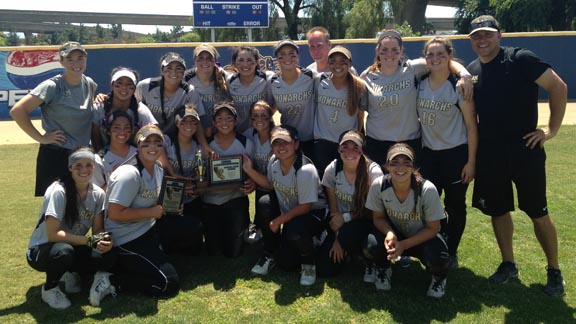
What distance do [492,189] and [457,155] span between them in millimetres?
416

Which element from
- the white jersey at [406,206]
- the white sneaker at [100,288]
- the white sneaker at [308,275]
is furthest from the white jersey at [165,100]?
the white jersey at [406,206]

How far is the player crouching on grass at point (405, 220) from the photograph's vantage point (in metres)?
3.78

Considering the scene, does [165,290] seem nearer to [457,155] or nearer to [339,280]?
[339,280]

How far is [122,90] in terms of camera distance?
4.52m

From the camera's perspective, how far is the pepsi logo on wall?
17.4 metres

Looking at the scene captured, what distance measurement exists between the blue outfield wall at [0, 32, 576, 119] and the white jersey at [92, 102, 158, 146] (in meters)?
13.0

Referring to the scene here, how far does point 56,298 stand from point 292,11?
34485 mm

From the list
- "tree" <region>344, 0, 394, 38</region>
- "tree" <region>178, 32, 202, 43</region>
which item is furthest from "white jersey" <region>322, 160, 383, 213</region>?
"tree" <region>178, 32, 202, 43</region>

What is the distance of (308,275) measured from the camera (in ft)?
13.9

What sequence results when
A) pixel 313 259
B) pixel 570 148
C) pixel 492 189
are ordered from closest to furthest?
pixel 492 189
pixel 313 259
pixel 570 148

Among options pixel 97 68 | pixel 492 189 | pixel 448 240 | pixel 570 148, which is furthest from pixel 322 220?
pixel 97 68

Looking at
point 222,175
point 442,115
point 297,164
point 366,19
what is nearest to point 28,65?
point 222,175

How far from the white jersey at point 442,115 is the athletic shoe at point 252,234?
2.04 meters

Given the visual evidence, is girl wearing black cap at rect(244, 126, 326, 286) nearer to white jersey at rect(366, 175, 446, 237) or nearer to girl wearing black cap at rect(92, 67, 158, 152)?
white jersey at rect(366, 175, 446, 237)
